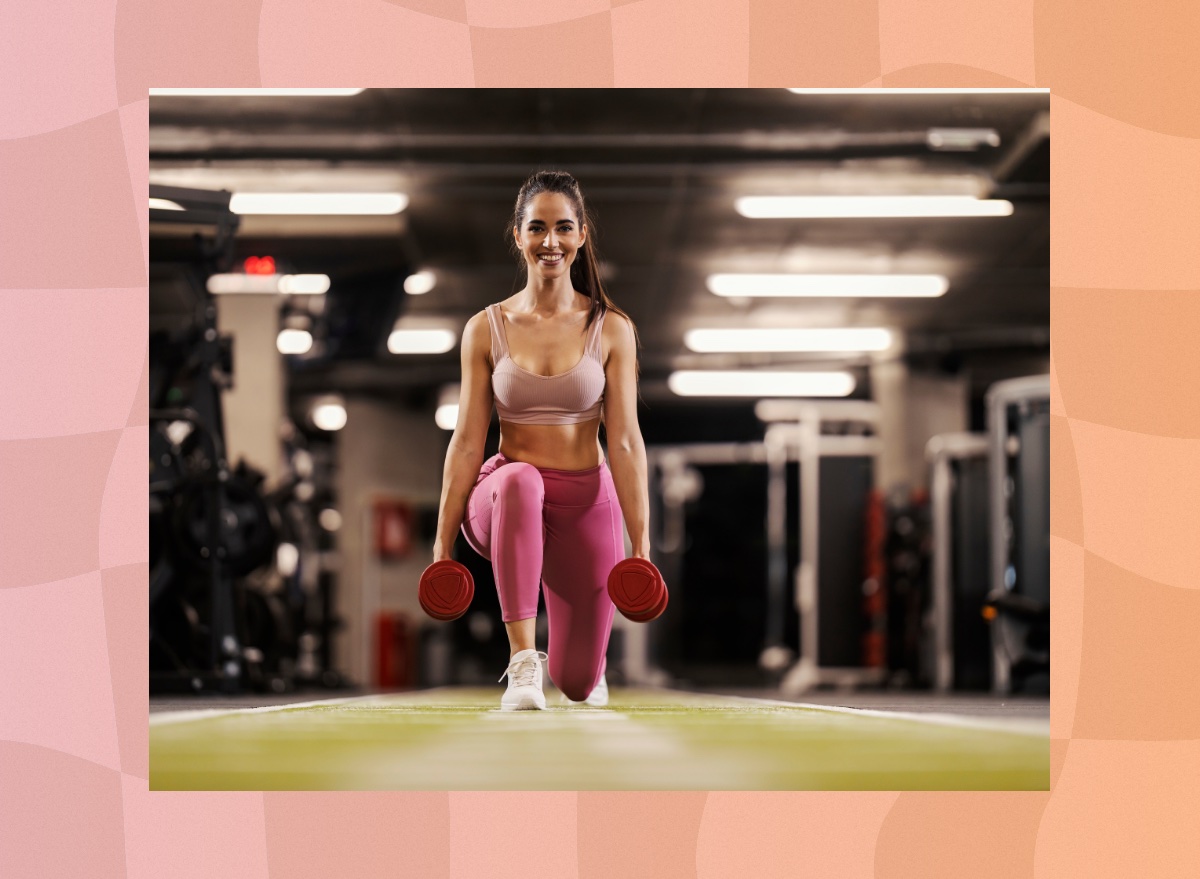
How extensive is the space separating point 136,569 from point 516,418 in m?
0.86

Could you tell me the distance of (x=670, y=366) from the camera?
1066 centimetres

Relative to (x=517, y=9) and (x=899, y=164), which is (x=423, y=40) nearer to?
(x=517, y=9)

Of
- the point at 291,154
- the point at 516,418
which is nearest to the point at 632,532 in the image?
the point at 516,418

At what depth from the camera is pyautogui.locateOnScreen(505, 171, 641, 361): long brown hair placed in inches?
112

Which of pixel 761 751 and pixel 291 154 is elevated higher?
pixel 291 154

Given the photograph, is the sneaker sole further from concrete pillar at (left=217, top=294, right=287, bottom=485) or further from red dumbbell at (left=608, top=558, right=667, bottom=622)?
concrete pillar at (left=217, top=294, right=287, bottom=485)

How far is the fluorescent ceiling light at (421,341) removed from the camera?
984 centimetres

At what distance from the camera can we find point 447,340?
32.7 ft

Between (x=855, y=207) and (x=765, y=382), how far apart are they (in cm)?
440

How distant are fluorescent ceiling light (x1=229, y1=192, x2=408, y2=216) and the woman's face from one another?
155 cm

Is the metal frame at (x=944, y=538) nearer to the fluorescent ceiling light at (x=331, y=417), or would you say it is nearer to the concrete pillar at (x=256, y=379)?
the concrete pillar at (x=256, y=379)

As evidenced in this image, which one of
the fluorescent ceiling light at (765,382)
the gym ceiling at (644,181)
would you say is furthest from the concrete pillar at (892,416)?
the gym ceiling at (644,181)

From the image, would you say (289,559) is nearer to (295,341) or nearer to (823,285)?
(295,341)

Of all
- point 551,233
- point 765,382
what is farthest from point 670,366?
point 551,233
